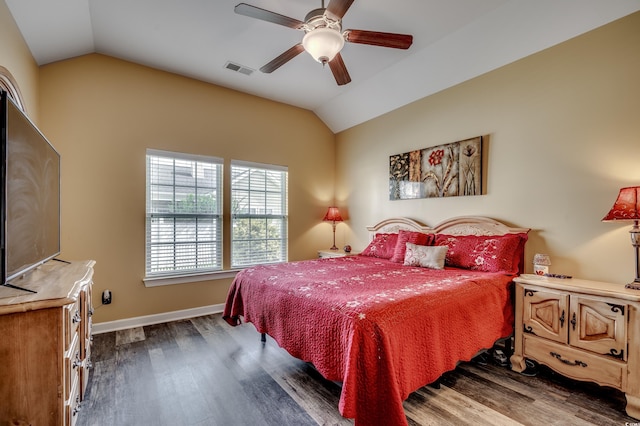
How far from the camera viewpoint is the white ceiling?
253cm

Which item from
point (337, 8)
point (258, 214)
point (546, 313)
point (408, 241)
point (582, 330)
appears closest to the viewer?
point (337, 8)

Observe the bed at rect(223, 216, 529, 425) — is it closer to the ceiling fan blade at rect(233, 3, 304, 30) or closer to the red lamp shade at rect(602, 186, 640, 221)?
the red lamp shade at rect(602, 186, 640, 221)

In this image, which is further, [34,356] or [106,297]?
[106,297]

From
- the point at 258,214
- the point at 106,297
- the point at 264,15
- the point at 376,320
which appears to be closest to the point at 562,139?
the point at 376,320

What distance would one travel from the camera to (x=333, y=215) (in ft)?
16.0

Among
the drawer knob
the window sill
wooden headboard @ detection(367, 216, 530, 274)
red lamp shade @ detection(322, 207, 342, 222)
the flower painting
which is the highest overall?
the flower painting

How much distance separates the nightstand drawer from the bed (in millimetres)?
239

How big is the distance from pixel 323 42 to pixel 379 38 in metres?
0.47

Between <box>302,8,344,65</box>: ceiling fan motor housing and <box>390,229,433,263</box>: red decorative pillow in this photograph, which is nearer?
<box>302,8,344,65</box>: ceiling fan motor housing

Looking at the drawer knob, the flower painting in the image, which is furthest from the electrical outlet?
the drawer knob

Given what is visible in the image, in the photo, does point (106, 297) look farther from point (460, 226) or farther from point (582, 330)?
point (582, 330)

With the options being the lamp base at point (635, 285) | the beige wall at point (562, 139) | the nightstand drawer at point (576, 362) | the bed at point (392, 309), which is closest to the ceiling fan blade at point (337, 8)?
the bed at point (392, 309)

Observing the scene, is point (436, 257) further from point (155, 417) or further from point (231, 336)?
point (155, 417)

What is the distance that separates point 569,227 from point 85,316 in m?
3.96
